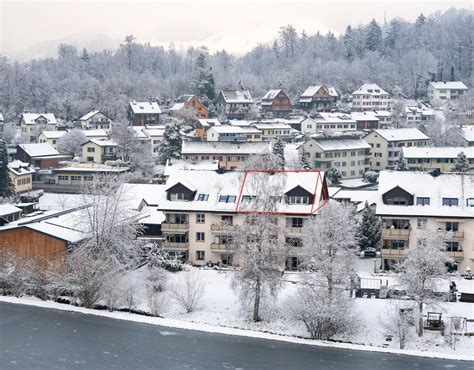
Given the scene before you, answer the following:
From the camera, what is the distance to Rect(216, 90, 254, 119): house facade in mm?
75750

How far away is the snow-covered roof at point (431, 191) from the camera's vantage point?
28.6 metres

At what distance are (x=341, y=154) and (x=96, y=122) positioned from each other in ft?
94.0

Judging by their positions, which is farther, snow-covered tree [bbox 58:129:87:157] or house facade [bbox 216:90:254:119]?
house facade [bbox 216:90:254:119]

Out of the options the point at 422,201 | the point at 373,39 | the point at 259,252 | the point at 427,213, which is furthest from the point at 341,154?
the point at 373,39

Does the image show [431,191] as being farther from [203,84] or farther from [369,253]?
[203,84]

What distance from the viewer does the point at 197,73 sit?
79375 mm

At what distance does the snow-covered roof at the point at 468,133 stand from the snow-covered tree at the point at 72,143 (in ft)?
107

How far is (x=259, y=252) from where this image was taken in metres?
24.8

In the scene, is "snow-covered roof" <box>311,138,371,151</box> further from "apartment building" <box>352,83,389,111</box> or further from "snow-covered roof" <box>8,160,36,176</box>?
"apartment building" <box>352,83,389,111</box>

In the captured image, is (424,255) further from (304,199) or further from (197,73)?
(197,73)

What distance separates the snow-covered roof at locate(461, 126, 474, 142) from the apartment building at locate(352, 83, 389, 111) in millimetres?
19451

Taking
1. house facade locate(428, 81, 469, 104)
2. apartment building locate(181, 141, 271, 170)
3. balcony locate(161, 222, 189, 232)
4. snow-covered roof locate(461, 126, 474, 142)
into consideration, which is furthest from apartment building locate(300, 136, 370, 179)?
house facade locate(428, 81, 469, 104)

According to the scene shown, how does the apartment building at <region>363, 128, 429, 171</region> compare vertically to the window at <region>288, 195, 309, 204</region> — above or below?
above

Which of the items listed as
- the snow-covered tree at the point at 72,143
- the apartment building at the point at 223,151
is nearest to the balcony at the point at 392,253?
the apartment building at the point at 223,151
